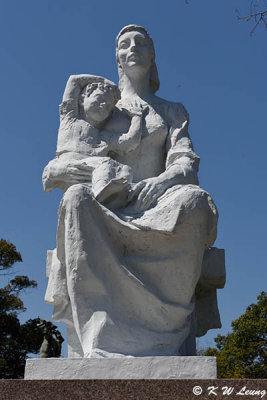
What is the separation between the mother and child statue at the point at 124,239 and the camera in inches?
180

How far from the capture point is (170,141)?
576 centimetres

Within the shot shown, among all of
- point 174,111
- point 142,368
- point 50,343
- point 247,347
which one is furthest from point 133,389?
point 247,347

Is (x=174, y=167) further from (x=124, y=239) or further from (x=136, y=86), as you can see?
(x=136, y=86)

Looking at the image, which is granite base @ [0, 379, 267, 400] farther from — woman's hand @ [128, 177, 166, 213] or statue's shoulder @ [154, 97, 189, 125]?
statue's shoulder @ [154, 97, 189, 125]

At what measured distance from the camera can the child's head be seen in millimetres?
5480

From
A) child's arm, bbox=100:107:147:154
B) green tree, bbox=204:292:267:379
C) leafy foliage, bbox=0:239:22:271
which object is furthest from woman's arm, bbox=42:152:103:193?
green tree, bbox=204:292:267:379

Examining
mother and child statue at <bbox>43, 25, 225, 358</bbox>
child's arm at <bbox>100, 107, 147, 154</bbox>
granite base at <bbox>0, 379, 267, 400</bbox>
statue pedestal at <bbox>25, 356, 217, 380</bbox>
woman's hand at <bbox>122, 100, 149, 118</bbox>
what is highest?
woman's hand at <bbox>122, 100, 149, 118</bbox>

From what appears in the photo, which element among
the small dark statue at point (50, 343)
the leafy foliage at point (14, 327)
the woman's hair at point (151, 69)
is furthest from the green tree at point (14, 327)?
the woman's hair at point (151, 69)

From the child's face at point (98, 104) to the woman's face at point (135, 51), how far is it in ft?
2.19

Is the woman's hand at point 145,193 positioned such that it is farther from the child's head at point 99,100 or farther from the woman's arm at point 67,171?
the child's head at point 99,100

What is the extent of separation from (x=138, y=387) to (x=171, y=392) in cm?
19

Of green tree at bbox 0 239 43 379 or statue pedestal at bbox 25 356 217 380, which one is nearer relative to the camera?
statue pedestal at bbox 25 356 217 380

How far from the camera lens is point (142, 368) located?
4.16 meters

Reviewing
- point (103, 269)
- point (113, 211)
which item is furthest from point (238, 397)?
point (113, 211)
